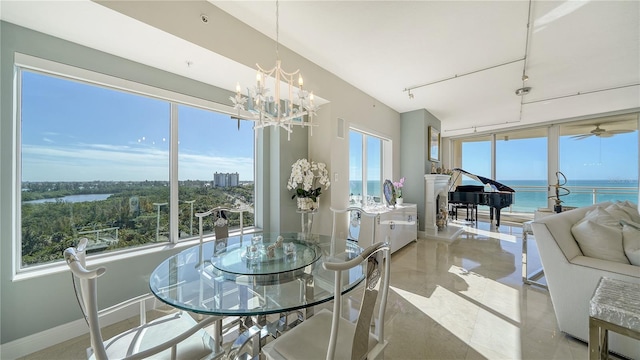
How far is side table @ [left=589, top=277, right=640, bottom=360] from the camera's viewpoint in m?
1.13

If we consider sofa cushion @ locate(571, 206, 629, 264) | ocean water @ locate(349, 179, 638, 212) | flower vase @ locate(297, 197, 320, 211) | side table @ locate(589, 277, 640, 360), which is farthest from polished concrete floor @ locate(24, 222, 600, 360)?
ocean water @ locate(349, 179, 638, 212)

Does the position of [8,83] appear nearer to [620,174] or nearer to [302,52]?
[302,52]

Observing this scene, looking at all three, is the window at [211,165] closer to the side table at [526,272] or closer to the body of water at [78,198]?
the body of water at [78,198]

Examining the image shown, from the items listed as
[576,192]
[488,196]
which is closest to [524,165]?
[576,192]

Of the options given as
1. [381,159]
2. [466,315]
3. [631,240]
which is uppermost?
[381,159]

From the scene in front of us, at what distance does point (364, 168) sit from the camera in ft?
14.0

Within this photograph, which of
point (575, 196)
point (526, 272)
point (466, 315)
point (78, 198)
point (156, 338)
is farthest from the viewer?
point (575, 196)

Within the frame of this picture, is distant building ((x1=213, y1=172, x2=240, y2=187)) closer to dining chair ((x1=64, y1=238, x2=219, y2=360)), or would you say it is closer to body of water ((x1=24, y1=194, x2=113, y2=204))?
body of water ((x1=24, y1=194, x2=113, y2=204))

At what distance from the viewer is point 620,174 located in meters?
5.61

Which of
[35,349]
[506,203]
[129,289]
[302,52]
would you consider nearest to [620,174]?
[506,203]

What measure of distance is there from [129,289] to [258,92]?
221 cm

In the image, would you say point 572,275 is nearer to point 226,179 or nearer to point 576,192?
point 226,179

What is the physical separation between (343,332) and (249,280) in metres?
0.67

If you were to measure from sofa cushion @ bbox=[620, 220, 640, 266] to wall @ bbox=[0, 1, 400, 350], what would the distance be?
274 cm
